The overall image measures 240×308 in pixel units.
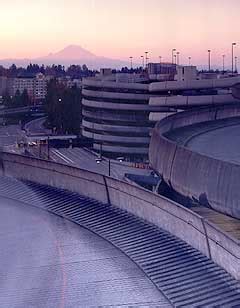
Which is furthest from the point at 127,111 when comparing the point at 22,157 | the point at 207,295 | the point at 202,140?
the point at 207,295

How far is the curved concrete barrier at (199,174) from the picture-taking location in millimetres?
14789

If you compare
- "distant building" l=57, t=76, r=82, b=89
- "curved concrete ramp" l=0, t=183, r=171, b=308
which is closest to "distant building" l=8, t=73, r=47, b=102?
"distant building" l=57, t=76, r=82, b=89

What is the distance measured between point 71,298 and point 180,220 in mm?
4095

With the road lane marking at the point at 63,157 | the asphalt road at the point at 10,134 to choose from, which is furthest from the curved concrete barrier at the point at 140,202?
the asphalt road at the point at 10,134

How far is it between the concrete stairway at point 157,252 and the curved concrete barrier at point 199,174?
4.78 ft

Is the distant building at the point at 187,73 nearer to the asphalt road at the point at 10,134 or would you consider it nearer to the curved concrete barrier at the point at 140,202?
the asphalt road at the point at 10,134

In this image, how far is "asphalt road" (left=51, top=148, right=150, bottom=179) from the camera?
36562 mm

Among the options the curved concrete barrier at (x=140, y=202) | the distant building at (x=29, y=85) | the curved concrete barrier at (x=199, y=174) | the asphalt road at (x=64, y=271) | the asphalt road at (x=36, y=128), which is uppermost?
the distant building at (x=29, y=85)

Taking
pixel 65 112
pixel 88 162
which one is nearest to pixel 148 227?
pixel 88 162

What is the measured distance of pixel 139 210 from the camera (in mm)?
19844

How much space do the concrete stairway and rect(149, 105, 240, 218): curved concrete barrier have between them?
1.46m

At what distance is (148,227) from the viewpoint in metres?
18.9

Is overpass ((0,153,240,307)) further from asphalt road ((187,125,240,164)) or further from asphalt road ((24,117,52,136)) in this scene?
asphalt road ((24,117,52,136))

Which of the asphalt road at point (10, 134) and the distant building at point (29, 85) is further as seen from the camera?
the distant building at point (29, 85)
